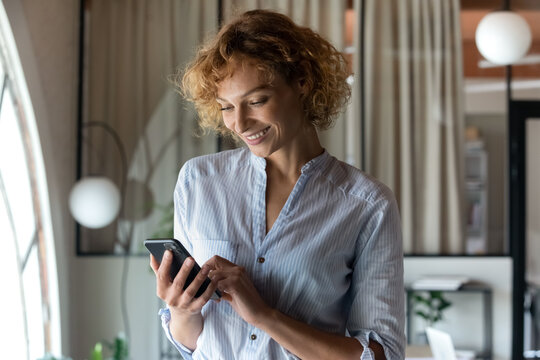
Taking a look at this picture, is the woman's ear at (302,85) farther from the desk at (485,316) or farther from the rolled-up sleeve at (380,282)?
the desk at (485,316)

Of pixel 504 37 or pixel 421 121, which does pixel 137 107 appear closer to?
pixel 421 121

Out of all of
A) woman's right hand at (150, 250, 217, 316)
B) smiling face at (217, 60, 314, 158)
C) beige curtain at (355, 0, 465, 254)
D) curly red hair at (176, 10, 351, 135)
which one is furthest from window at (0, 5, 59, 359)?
woman's right hand at (150, 250, 217, 316)

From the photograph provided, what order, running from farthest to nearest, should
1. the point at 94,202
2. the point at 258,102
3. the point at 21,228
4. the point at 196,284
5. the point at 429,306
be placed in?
the point at 429,306, the point at 94,202, the point at 21,228, the point at 258,102, the point at 196,284

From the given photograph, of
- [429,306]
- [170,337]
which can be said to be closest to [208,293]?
[170,337]

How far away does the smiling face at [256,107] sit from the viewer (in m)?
1.38

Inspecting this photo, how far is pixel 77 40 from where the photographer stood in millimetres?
4977

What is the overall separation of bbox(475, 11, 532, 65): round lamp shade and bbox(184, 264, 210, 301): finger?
3306 millimetres

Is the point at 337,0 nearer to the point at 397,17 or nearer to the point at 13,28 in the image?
the point at 397,17

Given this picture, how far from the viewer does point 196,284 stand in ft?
4.23

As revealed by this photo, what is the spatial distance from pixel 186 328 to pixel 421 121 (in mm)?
3949

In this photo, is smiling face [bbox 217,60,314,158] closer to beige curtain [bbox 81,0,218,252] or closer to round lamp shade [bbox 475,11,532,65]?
round lamp shade [bbox 475,11,532,65]

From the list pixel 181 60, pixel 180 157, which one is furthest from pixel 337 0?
pixel 180 157

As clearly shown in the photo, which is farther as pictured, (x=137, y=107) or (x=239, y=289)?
(x=137, y=107)

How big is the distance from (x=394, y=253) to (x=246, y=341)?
332 millimetres
